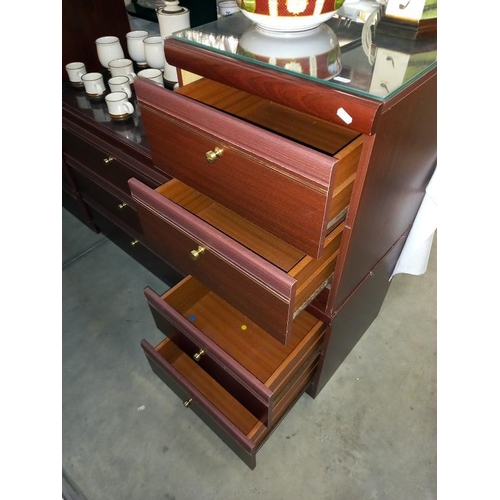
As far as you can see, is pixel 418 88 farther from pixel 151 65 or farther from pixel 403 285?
pixel 403 285

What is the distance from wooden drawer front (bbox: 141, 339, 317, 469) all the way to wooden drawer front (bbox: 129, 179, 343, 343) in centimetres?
33

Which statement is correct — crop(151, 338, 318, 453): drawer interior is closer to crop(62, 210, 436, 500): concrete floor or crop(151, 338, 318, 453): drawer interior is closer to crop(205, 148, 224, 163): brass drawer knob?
crop(62, 210, 436, 500): concrete floor

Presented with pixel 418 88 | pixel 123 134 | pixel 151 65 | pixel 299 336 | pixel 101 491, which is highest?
pixel 418 88

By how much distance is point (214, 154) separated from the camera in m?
0.63

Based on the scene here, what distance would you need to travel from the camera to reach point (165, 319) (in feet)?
3.14

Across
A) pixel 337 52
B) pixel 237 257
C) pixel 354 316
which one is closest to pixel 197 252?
pixel 237 257

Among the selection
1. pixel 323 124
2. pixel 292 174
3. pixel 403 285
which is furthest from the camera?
pixel 403 285

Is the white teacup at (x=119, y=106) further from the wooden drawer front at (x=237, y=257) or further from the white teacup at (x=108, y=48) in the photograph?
the wooden drawer front at (x=237, y=257)

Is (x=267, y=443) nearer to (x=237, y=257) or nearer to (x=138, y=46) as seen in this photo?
(x=237, y=257)

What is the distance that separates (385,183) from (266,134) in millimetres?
252

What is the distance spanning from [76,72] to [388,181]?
1035 mm

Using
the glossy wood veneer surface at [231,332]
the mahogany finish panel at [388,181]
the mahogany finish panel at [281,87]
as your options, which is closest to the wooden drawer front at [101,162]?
the glossy wood veneer surface at [231,332]

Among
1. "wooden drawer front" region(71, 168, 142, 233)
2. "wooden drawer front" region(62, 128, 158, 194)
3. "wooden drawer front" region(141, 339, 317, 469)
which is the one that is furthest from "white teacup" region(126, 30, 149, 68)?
"wooden drawer front" region(141, 339, 317, 469)

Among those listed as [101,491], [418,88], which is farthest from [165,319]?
[418,88]
